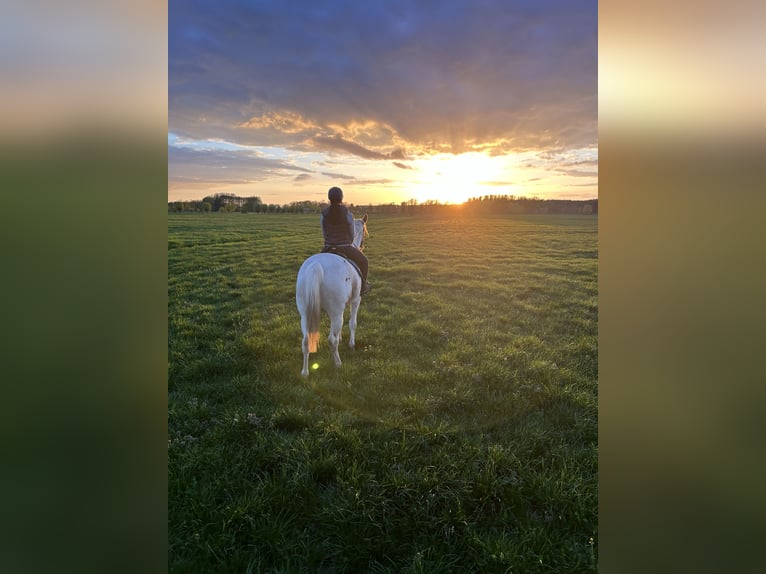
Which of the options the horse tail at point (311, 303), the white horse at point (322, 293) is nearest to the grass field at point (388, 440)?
the white horse at point (322, 293)

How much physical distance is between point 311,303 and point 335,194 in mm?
2358

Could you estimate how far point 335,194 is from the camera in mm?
7398

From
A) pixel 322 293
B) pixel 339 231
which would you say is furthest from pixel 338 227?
pixel 322 293

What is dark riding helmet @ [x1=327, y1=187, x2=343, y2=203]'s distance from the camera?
24.2 feet

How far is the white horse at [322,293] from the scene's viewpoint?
6309mm

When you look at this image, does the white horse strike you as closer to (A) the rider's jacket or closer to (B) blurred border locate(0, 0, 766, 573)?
(A) the rider's jacket

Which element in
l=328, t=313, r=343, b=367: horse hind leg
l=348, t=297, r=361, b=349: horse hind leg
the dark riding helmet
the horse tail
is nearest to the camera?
the horse tail
